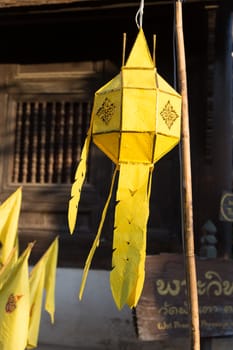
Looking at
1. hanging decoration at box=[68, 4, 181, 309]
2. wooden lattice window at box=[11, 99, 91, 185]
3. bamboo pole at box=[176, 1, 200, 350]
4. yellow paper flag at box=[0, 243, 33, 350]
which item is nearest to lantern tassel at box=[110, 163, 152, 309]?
hanging decoration at box=[68, 4, 181, 309]

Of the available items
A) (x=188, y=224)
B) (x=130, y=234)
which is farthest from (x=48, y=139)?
(x=188, y=224)

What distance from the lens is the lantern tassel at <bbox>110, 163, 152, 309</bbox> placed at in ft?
12.2

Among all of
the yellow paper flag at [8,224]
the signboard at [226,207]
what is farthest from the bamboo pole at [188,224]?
the yellow paper flag at [8,224]

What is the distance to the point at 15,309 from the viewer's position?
4.46 metres

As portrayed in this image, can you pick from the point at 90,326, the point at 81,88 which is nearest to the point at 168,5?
the point at 81,88

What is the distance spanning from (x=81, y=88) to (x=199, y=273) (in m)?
2.92

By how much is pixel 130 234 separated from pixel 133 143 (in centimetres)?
67

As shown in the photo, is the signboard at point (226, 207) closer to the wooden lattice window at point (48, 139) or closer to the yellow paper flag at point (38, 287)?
the yellow paper flag at point (38, 287)

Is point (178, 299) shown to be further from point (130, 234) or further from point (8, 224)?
point (8, 224)

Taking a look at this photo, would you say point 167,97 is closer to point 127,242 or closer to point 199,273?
point 127,242

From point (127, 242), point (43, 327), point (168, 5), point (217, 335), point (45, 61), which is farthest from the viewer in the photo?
point (45, 61)

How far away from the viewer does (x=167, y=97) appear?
391 centimetres

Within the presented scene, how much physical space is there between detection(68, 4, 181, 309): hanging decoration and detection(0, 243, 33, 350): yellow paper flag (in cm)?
100

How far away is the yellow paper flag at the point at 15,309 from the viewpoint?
4.40 m
